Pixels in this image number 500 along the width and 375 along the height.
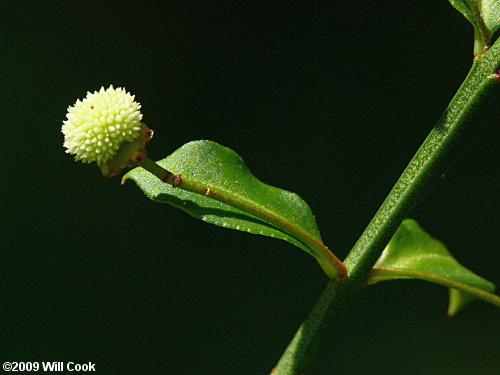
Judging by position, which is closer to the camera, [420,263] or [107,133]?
[107,133]

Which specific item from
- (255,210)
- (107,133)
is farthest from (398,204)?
(107,133)

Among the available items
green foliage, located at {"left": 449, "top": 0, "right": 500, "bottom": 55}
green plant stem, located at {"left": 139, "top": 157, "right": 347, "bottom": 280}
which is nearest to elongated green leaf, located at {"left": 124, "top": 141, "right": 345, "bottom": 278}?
green plant stem, located at {"left": 139, "top": 157, "right": 347, "bottom": 280}

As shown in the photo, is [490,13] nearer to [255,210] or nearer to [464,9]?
[464,9]

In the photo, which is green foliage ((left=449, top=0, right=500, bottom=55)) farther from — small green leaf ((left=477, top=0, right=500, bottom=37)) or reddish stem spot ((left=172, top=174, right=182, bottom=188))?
reddish stem spot ((left=172, top=174, right=182, bottom=188))

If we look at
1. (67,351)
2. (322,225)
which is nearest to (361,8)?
(322,225)

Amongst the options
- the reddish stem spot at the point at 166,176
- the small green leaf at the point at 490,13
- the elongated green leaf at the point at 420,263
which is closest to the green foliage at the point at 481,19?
the small green leaf at the point at 490,13

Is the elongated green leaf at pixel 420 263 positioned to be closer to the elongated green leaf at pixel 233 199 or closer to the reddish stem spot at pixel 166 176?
the elongated green leaf at pixel 233 199
